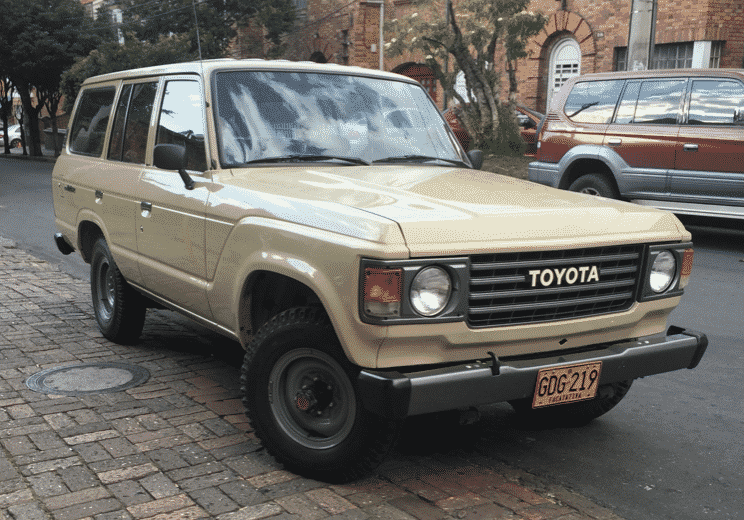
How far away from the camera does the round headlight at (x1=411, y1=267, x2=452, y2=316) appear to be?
319cm

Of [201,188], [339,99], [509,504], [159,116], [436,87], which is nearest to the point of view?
[509,504]

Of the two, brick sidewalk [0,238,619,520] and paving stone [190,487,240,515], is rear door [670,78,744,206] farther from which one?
paving stone [190,487,240,515]

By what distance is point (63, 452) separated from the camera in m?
3.96

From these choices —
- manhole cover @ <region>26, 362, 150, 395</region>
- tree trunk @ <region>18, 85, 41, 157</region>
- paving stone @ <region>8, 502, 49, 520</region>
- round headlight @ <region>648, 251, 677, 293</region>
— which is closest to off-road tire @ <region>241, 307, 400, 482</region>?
paving stone @ <region>8, 502, 49, 520</region>

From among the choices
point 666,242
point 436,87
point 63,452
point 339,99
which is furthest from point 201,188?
point 436,87

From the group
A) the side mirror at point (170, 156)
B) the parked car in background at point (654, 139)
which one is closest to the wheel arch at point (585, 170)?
the parked car in background at point (654, 139)

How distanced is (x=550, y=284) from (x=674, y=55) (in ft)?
64.2

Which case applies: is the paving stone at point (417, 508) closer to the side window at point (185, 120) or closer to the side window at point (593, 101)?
the side window at point (185, 120)

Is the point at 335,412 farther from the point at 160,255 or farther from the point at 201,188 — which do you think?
the point at 160,255

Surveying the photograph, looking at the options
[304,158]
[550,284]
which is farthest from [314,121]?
[550,284]

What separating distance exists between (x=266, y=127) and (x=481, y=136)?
1627 centimetres

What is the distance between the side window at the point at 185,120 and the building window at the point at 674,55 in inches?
708

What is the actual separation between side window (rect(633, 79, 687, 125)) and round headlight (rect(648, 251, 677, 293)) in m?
7.55

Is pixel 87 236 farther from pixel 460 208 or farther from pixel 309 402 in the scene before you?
pixel 460 208
